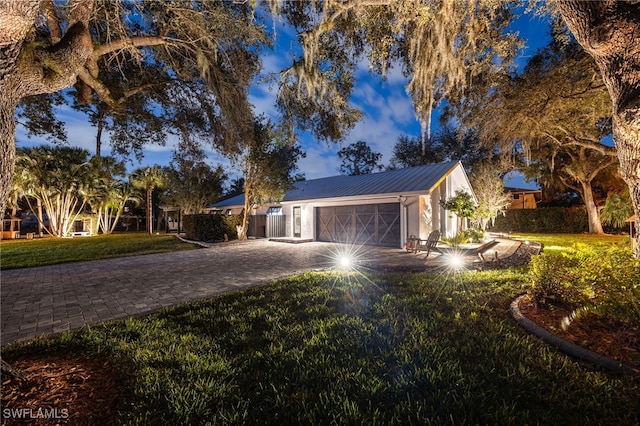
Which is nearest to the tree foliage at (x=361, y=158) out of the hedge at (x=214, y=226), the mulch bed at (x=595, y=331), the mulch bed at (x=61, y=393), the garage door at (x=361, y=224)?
the garage door at (x=361, y=224)

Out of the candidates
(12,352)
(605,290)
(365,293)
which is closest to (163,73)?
(12,352)

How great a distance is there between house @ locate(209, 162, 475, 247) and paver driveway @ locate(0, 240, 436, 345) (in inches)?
134

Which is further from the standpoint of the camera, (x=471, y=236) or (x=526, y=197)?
(x=526, y=197)

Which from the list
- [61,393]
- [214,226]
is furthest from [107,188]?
[61,393]

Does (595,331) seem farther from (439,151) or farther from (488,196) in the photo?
(439,151)

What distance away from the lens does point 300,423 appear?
202 cm

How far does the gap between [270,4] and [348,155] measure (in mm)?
34428

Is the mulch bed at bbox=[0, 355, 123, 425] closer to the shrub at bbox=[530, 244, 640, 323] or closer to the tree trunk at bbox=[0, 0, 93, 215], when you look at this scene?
the tree trunk at bbox=[0, 0, 93, 215]

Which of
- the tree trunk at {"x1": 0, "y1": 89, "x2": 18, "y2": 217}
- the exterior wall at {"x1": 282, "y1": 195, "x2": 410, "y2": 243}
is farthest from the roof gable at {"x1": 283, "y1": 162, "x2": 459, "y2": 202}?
the tree trunk at {"x1": 0, "y1": 89, "x2": 18, "y2": 217}

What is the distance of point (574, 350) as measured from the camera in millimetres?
2895

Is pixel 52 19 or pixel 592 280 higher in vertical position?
pixel 52 19

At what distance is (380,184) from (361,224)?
2.49 meters

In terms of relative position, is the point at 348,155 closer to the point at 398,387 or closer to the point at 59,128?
the point at 59,128

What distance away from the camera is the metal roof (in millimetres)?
13454
